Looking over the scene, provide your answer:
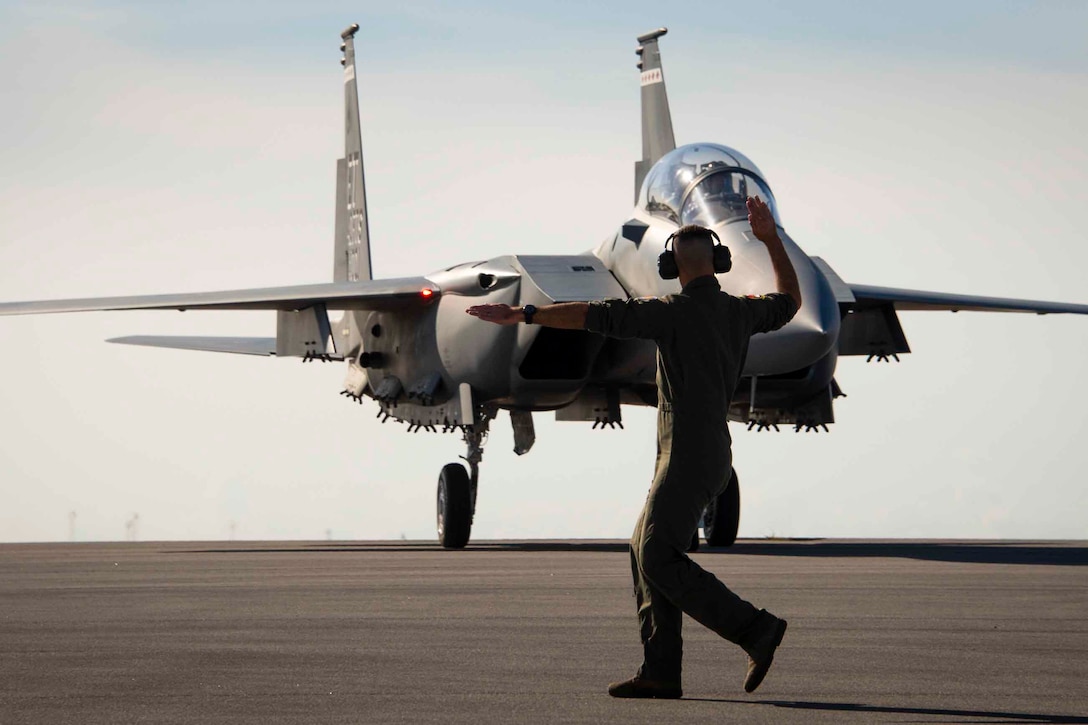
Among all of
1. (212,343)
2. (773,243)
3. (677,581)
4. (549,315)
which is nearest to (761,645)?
(677,581)

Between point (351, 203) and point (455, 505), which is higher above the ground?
point (351, 203)

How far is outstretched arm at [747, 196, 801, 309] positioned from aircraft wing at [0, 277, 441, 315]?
505 inches

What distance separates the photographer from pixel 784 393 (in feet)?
56.0

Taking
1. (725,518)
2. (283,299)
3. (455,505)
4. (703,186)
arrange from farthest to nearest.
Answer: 1. (283,299)
2. (455,505)
3. (725,518)
4. (703,186)

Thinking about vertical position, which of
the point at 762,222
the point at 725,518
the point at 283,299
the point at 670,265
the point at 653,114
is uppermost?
the point at 653,114

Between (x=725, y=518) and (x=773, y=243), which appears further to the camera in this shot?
(x=725, y=518)

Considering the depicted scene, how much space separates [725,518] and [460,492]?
2825mm

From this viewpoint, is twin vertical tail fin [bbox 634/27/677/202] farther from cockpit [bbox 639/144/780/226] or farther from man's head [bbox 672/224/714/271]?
man's head [bbox 672/224/714/271]

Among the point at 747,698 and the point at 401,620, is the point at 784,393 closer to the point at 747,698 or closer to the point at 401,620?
the point at 401,620

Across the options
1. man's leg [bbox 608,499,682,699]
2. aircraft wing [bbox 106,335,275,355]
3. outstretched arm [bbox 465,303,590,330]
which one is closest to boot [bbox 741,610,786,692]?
man's leg [bbox 608,499,682,699]

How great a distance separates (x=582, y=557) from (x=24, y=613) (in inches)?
316

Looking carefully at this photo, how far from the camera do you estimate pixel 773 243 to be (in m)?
6.53

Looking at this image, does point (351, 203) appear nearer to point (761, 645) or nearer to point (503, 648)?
point (503, 648)

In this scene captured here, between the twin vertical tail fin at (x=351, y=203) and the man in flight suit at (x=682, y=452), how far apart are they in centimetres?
1972
